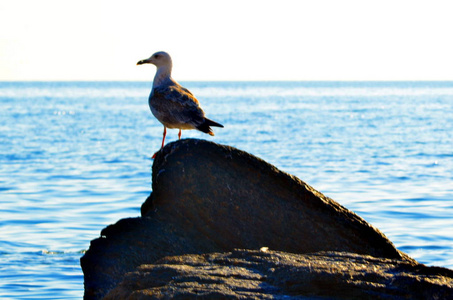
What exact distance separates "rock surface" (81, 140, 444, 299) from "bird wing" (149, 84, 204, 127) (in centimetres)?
147

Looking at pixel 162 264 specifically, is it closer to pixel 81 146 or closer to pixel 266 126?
pixel 81 146

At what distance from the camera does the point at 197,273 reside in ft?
15.5

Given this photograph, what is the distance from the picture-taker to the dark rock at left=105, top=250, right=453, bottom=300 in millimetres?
4457

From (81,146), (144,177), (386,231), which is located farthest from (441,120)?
(386,231)

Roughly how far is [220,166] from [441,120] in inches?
1581

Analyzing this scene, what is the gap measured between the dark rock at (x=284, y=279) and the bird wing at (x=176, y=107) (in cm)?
264
